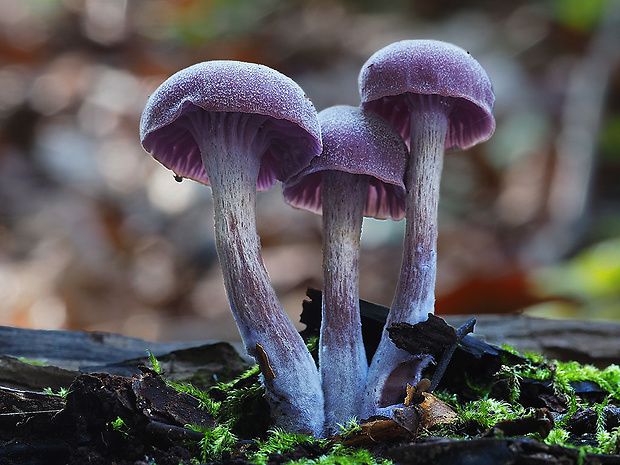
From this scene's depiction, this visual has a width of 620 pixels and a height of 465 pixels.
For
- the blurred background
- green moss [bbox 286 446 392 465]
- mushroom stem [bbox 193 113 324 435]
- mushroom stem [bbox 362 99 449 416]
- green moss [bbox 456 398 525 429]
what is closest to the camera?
green moss [bbox 286 446 392 465]

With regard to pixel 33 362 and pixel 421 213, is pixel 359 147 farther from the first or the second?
pixel 33 362

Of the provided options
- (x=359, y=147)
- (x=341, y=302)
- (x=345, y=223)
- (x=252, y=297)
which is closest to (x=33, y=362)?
(x=252, y=297)

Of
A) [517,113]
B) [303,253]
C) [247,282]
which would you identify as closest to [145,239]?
[303,253]

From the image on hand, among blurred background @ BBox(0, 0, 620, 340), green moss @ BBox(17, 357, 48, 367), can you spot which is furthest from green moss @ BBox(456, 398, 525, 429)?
blurred background @ BBox(0, 0, 620, 340)

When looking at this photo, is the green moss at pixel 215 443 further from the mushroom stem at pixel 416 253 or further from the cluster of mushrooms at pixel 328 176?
the mushroom stem at pixel 416 253

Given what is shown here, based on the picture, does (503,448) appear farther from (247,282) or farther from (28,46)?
(28,46)

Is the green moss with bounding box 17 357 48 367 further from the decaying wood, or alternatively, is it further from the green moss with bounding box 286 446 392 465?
the decaying wood
